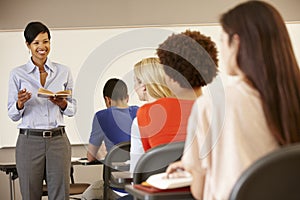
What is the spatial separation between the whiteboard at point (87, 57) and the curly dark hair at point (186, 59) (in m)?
3.08

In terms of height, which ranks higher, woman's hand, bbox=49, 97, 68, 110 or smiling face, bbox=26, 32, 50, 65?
smiling face, bbox=26, 32, 50, 65

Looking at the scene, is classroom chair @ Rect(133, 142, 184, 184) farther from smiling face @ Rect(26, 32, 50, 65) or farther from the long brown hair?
smiling face @ Rect(26, 32, 50, 65)

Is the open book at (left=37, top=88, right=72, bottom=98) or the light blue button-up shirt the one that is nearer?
the open book at (left=37, top=88, right=72, bottom=98)

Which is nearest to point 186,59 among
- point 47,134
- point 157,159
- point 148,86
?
point 148,86

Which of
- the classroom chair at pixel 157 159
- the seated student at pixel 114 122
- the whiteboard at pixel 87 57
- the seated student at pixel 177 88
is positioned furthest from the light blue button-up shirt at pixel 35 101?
the whiteboard at pixel 87 57

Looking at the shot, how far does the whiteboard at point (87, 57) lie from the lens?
5.56m

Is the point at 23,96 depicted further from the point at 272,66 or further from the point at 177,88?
the point at 272,66

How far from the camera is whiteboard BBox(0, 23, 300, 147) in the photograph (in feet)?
18.2

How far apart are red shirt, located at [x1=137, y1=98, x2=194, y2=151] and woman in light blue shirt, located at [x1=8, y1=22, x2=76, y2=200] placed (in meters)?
1.28

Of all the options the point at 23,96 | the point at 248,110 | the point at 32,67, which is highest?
the point at 32,67

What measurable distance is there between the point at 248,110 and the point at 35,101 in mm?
2262

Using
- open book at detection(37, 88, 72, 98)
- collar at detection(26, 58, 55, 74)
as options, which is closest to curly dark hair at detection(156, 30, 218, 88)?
open book at detection(37, 88, 72, 98)

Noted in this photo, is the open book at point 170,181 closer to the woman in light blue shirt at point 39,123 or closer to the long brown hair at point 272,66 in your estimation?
the long brown hair at point 272,66

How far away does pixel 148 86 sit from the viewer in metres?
2.65
